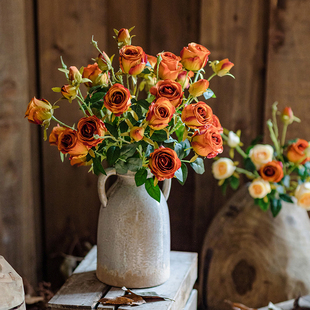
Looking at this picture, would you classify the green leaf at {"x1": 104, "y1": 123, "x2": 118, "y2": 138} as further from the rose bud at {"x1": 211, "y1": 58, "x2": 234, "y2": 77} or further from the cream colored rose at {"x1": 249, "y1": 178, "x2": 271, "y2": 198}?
the cream colored rose at {"x1": 249, "y1": 178, "x2": 271, "y2": 198}

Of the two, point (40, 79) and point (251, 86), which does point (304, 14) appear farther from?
point (40, 79)

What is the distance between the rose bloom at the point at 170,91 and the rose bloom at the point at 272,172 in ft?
1.88

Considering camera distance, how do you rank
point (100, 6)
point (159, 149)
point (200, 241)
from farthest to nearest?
point (200, 241), point (100, 6), point (159, 149)

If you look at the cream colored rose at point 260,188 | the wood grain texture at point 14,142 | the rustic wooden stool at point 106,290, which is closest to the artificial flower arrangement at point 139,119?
the rustic wooden stool at point 106,290

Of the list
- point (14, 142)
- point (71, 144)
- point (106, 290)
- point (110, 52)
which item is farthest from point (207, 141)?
point (110, 52)

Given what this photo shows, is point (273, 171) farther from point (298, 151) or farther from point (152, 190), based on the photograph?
point (152, 190)

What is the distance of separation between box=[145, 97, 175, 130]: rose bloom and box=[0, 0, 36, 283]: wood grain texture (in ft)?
2.58

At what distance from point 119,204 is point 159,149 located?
20 cm

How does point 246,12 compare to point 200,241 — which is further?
point 200,241

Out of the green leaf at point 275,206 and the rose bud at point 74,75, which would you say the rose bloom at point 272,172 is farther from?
the rose bud at point 74,75

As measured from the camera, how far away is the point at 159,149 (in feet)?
2.55

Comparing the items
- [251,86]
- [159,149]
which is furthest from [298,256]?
[159,149]

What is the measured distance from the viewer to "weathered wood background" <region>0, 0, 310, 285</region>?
4.72ft

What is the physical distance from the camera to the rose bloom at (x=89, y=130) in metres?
0.79
